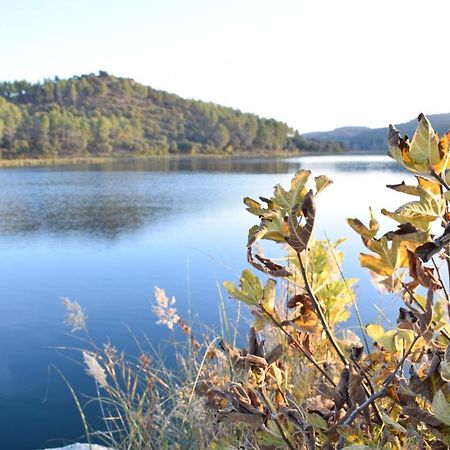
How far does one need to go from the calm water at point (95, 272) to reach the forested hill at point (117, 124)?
124ft

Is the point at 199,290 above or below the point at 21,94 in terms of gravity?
below

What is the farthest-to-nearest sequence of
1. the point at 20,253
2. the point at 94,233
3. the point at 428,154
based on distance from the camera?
the point at 94,233 < the point at 20,253 < the point at 428,154

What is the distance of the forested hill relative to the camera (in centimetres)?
5406

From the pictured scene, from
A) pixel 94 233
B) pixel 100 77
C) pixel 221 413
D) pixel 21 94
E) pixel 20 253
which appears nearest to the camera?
pixel 221 413

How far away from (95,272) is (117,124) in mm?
58972

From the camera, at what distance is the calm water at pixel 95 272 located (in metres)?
4.64

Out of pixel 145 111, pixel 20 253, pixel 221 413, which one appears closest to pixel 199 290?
pixel 20 253

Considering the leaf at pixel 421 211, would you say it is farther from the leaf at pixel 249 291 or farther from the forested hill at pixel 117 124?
the forested hill at pixel 117 124

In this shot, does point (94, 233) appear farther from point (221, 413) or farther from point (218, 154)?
point (218, 154)

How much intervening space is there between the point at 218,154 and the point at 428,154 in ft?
219

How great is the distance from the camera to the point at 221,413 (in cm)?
71

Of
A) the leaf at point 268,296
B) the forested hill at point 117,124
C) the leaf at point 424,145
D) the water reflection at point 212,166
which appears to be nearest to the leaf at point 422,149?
the leaf at point 424,145

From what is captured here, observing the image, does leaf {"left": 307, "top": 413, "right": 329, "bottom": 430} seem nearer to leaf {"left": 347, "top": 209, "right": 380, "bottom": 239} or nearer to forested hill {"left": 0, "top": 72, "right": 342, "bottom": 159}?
leaf {"left": 347, "top": 209, "right": 380, "bottom": 239}

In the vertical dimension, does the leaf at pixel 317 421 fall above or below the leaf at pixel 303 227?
below
